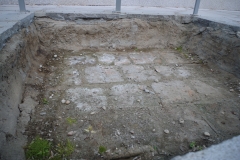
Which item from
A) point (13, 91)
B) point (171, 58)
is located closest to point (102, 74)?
point (13, 91)

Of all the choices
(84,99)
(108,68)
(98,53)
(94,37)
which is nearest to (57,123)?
(84,99)

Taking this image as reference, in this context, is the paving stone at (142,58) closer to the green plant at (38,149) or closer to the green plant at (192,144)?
the green plant at (192,144)

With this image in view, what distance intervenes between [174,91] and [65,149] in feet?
4.65

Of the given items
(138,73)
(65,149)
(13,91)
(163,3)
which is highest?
(163,3)

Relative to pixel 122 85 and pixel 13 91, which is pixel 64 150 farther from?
pixel 122 85

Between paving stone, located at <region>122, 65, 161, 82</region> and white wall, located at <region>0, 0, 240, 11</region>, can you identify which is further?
white wall, located at <region>0, 0, 240, 11</region>

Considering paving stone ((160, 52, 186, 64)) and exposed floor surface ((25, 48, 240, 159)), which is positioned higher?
paving stone ((160, 52, 186, 64))

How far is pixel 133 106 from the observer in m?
1.80

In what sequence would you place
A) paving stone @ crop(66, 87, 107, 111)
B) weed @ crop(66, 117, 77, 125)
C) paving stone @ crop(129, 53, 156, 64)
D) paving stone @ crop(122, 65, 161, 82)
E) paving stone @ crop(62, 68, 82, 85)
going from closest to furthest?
weed @ crop(66, 117, 77, 125)
paving stone @ crop(66, 87, 107, 111)
paving stone @ crop(62, 68, 82, 85)
paving stone @ crop(122, 65, 161, 82)
paving stone @ crop(129, 53, 156, 64)

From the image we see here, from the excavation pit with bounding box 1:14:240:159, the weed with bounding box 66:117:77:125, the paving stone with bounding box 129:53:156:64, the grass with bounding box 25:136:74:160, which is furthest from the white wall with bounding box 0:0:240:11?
the grass with bounding box 25:136:74:160

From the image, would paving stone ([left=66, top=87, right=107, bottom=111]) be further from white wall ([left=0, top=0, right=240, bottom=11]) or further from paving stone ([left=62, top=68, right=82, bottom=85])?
white wall ([left=0, top=0, right=240, bottom=11])

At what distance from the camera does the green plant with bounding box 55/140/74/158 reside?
126 cm

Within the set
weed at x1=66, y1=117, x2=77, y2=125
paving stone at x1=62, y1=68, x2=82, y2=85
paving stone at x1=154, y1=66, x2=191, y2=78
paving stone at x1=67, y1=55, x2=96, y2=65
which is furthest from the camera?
paving stone at x1=67, y1=55, x2=96, y2=65

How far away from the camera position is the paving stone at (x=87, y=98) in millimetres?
1759
